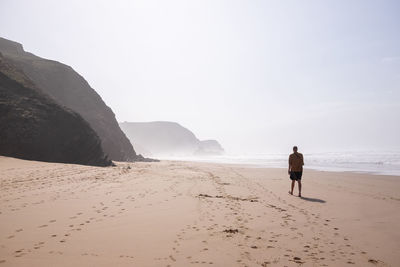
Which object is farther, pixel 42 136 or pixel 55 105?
pixel 55 105

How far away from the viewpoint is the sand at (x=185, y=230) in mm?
3742

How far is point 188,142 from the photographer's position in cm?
19362

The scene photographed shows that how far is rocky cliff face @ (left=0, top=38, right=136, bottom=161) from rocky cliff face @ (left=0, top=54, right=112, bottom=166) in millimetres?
12392

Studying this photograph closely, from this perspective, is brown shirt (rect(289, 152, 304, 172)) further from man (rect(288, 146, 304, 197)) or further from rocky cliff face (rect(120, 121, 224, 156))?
rocky cliff face (rect(120, 121, 224, 156))

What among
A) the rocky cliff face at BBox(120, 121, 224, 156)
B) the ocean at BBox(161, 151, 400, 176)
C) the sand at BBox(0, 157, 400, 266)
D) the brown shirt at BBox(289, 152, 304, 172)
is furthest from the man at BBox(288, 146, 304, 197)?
the rocky cliff face at BBox(120, 121, 224, 156)

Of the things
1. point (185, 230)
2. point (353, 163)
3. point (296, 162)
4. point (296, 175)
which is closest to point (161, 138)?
point (353, 163)

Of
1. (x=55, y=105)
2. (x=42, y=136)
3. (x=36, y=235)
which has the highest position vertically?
(x=55, y=105)

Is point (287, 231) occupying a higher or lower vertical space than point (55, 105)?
lower

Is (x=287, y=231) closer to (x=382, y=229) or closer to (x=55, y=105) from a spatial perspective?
(x=382, y=229)

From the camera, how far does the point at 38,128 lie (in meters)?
20.4

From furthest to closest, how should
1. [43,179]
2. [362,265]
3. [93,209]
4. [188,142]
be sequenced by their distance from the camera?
[188,142], [43,179], [93,209], [362,265]

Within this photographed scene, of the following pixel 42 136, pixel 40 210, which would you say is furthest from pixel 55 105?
pixel 40 210

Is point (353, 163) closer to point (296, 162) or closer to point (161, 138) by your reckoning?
point (296, 162)

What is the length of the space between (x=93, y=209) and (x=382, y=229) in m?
7.42
